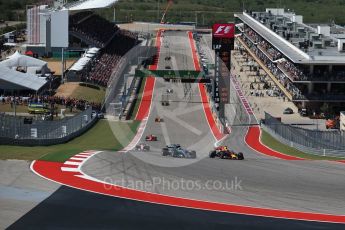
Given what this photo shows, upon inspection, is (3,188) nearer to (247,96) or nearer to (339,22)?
(247,96)

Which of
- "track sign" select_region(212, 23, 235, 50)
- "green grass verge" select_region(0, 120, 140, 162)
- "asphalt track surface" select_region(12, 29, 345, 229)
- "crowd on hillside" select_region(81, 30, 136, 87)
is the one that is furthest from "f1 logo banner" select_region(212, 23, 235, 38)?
"crowd on hillside" select_region(81, 30, 136, 87)

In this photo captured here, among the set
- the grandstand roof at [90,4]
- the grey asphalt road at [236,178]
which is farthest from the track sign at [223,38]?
the grandstand roof at [90,4]

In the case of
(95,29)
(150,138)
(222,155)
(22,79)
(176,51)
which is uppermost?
(95,29)

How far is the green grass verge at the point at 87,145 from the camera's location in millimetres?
42719

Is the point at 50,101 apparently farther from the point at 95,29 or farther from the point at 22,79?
the point at 95,29

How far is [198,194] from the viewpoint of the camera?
35438 mm

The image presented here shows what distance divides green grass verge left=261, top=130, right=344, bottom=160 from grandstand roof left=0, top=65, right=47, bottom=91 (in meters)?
24.6

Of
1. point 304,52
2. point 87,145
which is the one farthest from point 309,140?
point 304,52

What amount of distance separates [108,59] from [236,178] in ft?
232

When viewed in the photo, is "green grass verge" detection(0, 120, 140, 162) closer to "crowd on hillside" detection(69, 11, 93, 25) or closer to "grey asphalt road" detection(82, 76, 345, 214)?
"grey asphalt road" detection(82, 76, 345, 214)

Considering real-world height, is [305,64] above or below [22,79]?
above

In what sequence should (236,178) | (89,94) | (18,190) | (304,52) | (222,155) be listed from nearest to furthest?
(18,190)
(236,178)
(222,155)
(89,94)
(304,52)

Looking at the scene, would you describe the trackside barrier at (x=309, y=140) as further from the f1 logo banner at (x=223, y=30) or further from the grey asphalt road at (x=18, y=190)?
the grey asphalt road at (x=18, y=190)

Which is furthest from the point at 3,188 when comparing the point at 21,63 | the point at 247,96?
the point at 247,96
